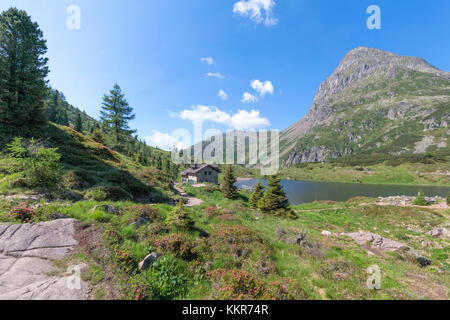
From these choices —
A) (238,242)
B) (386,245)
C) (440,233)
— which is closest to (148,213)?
(238,242)

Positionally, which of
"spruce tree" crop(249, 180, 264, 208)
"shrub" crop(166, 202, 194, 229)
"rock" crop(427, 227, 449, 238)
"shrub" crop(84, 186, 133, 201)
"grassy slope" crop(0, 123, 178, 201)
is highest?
"grassy slope" crop(0, 123, 178, 201)

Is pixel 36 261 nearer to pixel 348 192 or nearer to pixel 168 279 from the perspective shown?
pixel 168 279

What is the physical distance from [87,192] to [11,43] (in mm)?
21701

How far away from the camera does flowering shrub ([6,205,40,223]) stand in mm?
5952

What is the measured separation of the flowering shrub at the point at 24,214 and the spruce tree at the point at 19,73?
18378 millimetres

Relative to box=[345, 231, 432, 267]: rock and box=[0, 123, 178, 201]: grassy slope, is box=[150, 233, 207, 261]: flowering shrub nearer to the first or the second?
box=[0, 123, 178, 201]: grassy slope

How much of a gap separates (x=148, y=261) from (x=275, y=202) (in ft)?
66.2

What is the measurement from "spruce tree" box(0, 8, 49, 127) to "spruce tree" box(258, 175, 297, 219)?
3044 cm

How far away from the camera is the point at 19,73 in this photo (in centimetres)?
1727

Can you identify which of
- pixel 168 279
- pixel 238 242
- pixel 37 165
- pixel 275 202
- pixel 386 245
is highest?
pixel 37 165

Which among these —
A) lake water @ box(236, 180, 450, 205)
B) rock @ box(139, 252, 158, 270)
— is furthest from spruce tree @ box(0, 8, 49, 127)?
lake water @ box(236, 180, 450, 205)

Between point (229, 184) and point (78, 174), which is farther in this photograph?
point (229, 184)
